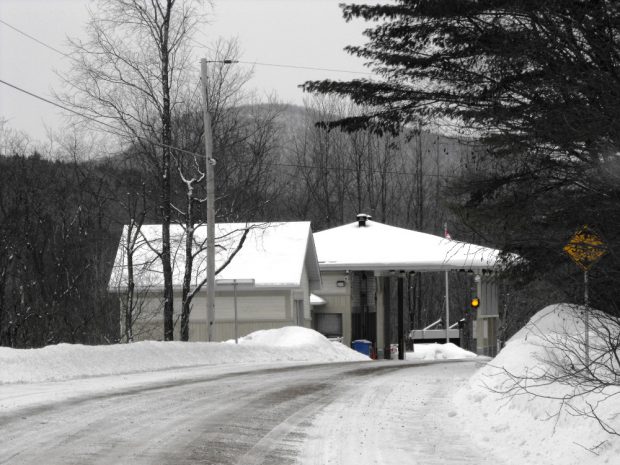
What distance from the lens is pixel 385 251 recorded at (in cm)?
4834

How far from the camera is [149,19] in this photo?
3002cm

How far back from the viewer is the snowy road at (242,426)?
31.6ft

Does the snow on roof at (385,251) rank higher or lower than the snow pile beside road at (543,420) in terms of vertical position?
higher

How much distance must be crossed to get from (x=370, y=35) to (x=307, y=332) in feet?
53.3

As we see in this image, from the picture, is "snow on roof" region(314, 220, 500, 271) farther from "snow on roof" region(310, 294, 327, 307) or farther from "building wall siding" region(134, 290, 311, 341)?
"building wall siding" region(134, 290, 311, 341)

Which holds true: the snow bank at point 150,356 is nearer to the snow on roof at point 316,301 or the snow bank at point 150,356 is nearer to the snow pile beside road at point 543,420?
the snow pile beside road at point 543,420

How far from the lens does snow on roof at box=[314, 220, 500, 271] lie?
46.2 meters

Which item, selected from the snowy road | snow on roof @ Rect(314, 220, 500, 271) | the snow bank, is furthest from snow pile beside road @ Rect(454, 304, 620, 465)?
snow on roof @ Rect(314, 220, 500, 271)

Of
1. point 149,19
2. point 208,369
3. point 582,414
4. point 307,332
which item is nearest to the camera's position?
point 582,414

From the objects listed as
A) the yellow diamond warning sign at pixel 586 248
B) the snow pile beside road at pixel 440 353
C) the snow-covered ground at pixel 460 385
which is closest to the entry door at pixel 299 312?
the snow pile beside road at pixel 440 353

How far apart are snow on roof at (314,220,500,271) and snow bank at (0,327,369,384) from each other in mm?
12464

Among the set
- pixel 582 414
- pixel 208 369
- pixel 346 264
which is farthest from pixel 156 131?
pixel 582 414

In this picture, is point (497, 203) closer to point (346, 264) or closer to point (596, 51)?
point (596, 51)

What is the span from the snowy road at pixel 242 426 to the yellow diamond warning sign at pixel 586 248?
2.64 metres
